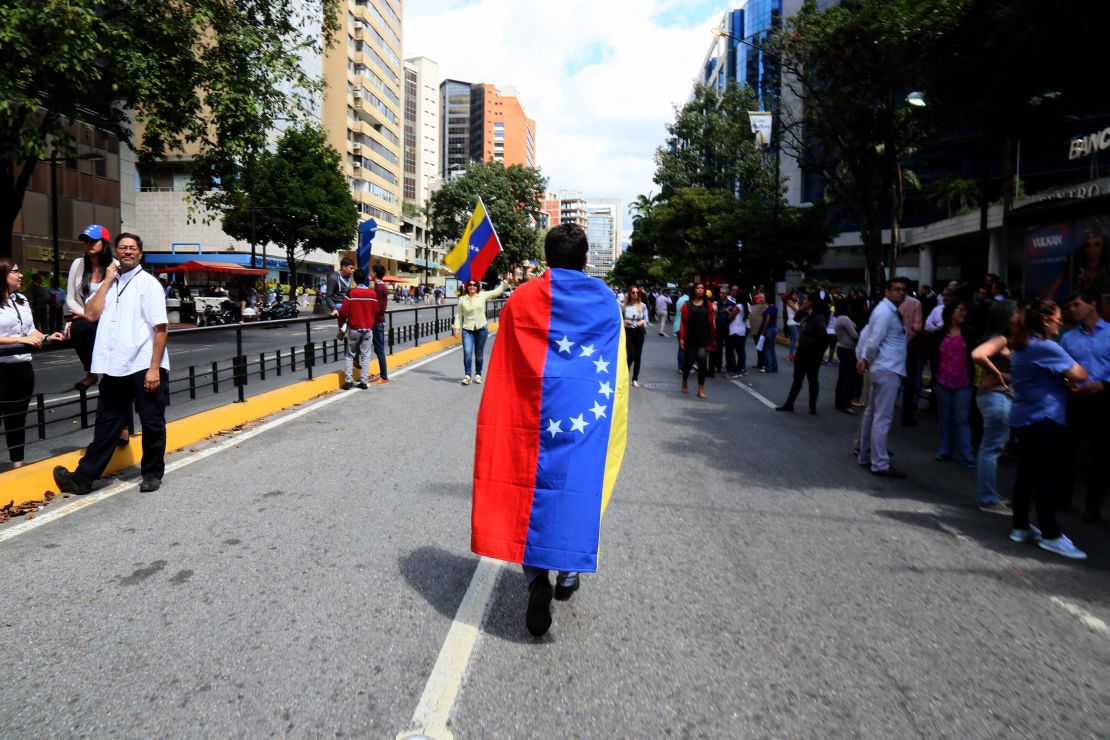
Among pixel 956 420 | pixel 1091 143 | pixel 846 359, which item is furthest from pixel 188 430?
pixel 1091 143

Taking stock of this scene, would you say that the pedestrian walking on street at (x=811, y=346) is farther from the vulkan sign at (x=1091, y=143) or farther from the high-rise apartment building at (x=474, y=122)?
the high-rise apartment building at (x=474, y=122)

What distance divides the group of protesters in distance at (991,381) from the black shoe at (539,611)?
354 centimetres

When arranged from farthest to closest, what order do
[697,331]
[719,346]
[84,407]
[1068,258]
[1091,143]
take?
[1091,143]
[719,346]
[697,331]
[1068,258]
[84,407]

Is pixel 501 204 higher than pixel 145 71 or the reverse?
higher

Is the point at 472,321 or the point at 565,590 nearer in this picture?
the point at 565,590

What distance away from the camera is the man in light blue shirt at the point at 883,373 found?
751 cm

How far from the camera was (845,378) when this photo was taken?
1175 centimetres

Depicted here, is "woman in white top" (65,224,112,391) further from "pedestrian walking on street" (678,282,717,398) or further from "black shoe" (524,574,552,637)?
"pedestrian walking on street" (678,282,717,398)

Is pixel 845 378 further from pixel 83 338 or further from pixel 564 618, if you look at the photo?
pixel 83 338

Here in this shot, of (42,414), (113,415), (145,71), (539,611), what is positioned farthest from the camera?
(145,71)

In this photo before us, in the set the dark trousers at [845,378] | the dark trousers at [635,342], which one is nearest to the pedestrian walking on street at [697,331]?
the dark trousers at [635,342]

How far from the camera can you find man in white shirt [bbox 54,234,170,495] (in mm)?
5879

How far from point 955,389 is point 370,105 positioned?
79860mm

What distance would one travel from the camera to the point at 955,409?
7988 mm
